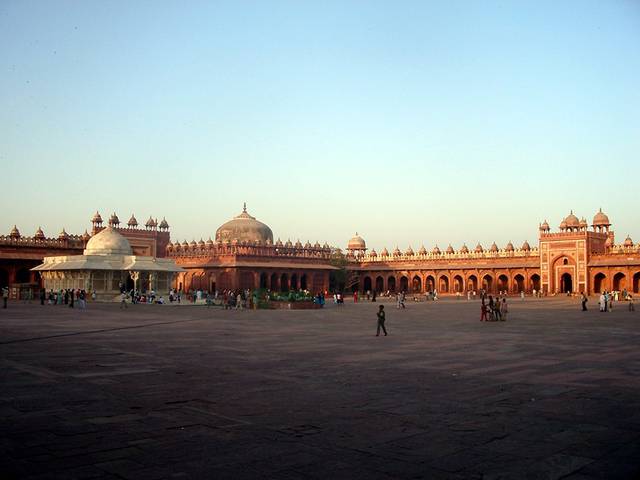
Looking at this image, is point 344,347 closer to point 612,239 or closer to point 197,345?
point 197,345

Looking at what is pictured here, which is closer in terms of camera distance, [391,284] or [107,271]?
[107,271]

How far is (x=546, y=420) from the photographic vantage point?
6.34 m

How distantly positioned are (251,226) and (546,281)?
27241 millimetres

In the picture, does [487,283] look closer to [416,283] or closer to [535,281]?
[535,281]

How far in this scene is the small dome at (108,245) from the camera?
138 ft

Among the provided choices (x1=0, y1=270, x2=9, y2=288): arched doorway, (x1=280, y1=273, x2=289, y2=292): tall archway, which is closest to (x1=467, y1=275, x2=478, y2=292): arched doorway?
(x1=280, y1=273, x2=289, y2=292): tall archway

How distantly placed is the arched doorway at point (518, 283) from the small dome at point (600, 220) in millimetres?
8093

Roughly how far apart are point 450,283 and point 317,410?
181 ft

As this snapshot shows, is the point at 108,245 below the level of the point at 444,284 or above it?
above

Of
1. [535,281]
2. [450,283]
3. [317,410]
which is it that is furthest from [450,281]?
[317,410]

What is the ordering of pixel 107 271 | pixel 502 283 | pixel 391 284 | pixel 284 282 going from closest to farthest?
Answer: pixel 107 271
pixel 284 282
pixel 502 283
pixel 391 284

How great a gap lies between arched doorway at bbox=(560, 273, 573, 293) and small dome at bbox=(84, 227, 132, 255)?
3570 centimetres

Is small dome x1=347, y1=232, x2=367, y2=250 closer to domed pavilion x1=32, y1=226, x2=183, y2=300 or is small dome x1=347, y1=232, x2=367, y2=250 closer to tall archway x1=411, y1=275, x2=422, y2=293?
tall archway x1=411, y1=275, x2=422, y2=293

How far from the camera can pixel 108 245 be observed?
42219mm
